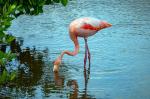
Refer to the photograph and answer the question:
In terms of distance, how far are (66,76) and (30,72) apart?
1.07 meters

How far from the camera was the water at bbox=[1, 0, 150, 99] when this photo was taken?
940 centimetres

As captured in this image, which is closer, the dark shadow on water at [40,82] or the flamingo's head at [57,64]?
the dark shadow on water at [40,82]

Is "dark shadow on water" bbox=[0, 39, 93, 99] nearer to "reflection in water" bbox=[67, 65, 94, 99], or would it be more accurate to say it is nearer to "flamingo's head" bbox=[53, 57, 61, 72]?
"reflection in water" bbox=[67, 65, 94, 99]

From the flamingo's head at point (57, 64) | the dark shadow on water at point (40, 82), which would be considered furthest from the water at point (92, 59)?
the flamingo's head at point (57, 64)

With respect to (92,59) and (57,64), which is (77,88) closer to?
(57,64)

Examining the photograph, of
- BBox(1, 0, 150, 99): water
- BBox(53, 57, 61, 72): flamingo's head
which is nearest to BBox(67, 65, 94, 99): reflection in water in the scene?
BBox(1, 0, 150, 99): water

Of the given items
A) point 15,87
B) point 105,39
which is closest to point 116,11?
point 105,39

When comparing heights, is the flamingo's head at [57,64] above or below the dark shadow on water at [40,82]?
above

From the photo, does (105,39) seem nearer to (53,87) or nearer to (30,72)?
(30,72)

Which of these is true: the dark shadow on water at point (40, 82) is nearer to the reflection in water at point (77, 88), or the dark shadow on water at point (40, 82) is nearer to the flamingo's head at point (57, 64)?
the reflection in water at point (77, 88)

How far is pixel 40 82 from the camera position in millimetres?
10133

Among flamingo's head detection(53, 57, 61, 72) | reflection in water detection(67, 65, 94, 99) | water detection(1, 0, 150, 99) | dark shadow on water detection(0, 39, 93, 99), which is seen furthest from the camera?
flamingo's head detection(53, 57, 61, 72)

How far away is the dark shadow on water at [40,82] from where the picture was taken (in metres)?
9.24

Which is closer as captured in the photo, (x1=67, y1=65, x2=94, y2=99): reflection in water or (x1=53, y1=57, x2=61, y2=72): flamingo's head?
(x1=67, y1=65, x2=94, y2=99): reflection in water
